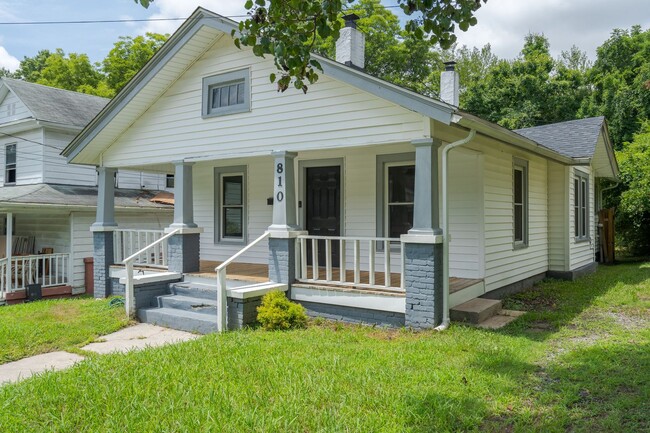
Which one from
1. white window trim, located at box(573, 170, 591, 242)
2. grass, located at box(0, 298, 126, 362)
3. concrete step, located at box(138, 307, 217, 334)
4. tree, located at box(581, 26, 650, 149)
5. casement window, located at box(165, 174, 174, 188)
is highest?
tree, located at box(581, 26, 650, 149)

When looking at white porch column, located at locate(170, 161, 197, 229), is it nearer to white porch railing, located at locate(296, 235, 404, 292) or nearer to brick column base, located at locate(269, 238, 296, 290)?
brick column base, located at locate(269, 238, 296, 290)

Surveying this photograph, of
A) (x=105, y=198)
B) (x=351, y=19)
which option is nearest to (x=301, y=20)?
(x=351, y=19)

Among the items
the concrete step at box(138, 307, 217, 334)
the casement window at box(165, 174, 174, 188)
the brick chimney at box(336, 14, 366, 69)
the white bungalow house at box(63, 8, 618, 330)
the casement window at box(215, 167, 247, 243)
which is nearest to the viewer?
the white bungalow house at box(63, 8, 618, 330)

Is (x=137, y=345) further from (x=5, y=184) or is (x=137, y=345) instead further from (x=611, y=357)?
(x=5, y=184)

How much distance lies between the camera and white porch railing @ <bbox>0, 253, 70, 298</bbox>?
11375 millimetres

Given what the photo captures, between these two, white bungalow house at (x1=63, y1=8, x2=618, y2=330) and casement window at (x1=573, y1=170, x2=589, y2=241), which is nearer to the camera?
white bungalow house at (x1=63, y1=8, x2=618, y2=330)

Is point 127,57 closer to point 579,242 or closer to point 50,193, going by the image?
point 50,193

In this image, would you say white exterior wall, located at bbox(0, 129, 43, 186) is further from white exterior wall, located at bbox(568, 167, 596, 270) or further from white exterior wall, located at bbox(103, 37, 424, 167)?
white exterior wall, located at bbox(568, 167, 596, 270)

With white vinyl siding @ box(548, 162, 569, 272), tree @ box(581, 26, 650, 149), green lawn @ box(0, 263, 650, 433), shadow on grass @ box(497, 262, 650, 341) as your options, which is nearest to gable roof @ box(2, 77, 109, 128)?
green lawn @ box(0, 263, 650, 433)

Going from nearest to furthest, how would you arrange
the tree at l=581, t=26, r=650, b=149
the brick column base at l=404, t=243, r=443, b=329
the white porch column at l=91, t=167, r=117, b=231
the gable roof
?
the brick column base at l=404, t=243, r=443, b=329, the white porch column at l=91, t=167, r=117, b=231, the gable roof, the tree at l=581, t=26, r=650, b=149

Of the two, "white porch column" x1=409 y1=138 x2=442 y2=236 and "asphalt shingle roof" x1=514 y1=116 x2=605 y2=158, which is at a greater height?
"asphalt shingle roof" x1=514 y1=116 x2=605 y2=158

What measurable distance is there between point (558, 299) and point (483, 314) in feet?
9.39

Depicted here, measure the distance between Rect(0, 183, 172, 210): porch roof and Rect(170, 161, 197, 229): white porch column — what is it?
177 inches

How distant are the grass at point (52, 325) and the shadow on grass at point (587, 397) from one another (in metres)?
5.68
